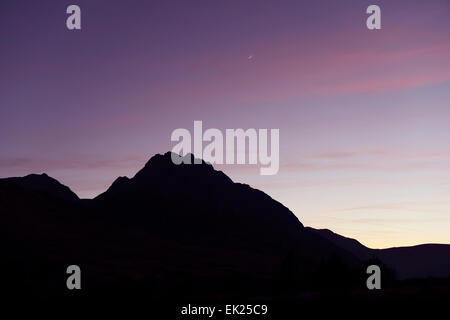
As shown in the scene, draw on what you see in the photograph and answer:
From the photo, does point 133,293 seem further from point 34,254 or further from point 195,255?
point 195,255

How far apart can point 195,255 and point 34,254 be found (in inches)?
2351

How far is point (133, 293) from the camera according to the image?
232 ft

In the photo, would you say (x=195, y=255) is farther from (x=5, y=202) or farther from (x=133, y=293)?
(x=133, y=293)
